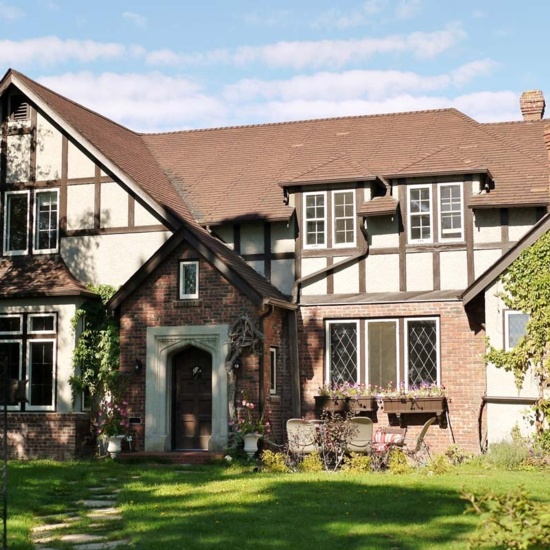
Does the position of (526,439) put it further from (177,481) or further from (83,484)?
(83,484)

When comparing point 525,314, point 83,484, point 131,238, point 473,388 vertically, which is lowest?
point 83,484

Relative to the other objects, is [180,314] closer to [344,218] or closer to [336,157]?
[344,218]

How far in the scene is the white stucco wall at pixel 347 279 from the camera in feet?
72.2

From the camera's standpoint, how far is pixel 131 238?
22.5 meters

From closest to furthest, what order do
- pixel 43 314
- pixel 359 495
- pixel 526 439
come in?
pixel 359 495
pixel 526 439
pixel 43 314

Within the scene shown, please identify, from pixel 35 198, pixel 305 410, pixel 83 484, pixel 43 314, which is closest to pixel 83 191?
pixel 35 198

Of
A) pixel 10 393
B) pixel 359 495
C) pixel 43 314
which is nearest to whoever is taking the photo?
pixel 10 393

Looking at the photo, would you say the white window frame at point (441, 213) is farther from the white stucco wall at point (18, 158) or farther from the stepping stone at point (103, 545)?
the stepping stone at point (103, 545)

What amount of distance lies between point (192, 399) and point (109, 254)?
397 cm

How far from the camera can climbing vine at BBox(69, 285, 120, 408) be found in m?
21.7

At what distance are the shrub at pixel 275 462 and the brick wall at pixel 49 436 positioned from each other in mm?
5082

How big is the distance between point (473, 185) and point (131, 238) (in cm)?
768

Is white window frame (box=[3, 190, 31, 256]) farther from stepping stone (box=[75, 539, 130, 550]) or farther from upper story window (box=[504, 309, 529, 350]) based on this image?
stepping stone (box=[75, 539, 130, 550])

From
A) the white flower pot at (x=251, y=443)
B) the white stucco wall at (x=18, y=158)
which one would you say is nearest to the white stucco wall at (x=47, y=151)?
the white stucco wall at (x=18, y=158)
